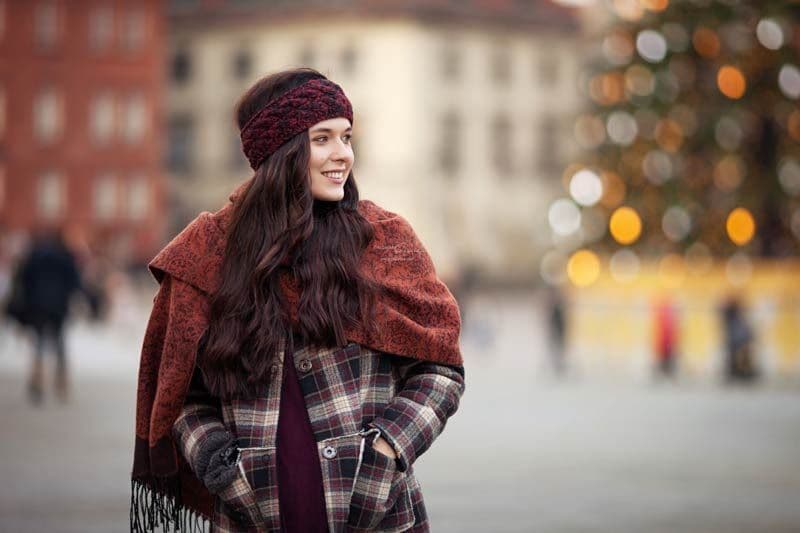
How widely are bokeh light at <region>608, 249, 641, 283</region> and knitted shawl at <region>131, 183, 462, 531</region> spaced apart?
2506 centimetres

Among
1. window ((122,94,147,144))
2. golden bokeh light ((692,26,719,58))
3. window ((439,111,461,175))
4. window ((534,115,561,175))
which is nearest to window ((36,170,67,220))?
window ((122,94,147,144))

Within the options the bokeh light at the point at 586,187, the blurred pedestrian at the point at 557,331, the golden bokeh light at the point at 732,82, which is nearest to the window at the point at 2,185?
the bokeh light at the point at 586,187

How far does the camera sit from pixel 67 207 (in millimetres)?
72000

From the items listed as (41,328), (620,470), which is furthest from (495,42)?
(620,470)

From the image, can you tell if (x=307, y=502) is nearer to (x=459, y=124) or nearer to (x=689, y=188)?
(x=689, y=188)

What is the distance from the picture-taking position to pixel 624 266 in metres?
29.7

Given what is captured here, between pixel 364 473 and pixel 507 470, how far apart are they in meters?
7.81

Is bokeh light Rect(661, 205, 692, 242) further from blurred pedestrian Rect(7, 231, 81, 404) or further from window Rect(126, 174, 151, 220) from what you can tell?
window Rect(126, 174, 151, 220)

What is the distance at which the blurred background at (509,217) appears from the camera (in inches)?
450

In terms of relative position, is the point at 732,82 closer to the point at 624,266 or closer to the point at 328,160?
the point at 624,266

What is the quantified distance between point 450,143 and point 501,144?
375cm

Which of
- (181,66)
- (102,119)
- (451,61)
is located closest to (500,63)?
(451,61)

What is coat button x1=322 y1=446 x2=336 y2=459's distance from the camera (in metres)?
3.72

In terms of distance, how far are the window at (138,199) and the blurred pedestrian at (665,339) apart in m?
50.8
